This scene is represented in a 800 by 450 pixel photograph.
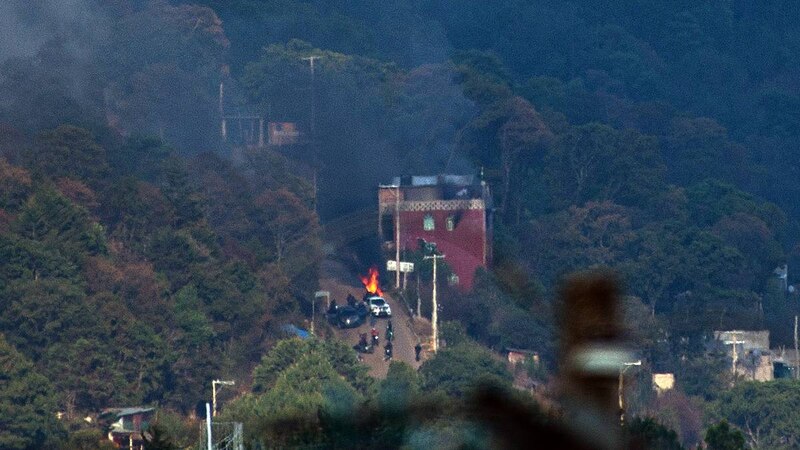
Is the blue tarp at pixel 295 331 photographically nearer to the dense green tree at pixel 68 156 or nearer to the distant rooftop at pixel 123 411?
the dense green tree at pixel 68 156

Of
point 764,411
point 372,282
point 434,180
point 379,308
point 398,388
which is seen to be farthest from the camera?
point 434,180

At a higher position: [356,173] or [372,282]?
[356,173]

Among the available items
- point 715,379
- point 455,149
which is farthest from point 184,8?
point 715,379

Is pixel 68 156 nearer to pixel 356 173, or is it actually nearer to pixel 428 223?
pixel 428 223

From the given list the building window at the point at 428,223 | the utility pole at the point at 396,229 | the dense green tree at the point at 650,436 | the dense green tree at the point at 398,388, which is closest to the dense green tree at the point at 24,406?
the dense green tree at the point at 398,388

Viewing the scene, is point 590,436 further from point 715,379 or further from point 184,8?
point 184,8

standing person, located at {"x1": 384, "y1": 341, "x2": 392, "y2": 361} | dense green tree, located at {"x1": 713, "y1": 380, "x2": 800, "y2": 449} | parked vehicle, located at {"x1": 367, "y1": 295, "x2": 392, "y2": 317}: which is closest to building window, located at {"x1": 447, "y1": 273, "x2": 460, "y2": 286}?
parked vehicle, located at {"x1": 367, "y1": 295, "x2": 392, "y2": 317}

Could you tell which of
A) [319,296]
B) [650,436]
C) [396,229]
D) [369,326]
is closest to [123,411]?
[369,326]
